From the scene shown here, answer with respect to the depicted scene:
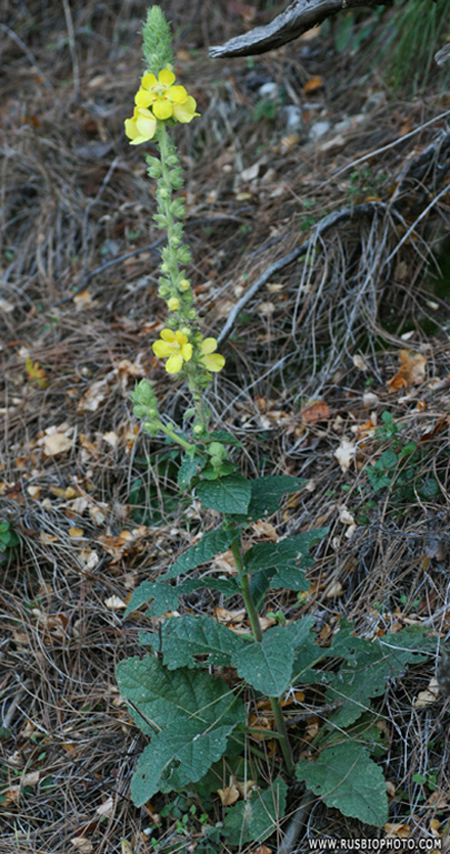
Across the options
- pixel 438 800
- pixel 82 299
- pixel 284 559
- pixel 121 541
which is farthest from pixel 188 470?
pixel 82 299

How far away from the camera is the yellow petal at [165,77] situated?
1619 millimetres

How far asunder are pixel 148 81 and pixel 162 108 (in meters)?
0.07

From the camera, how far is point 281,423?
294cm

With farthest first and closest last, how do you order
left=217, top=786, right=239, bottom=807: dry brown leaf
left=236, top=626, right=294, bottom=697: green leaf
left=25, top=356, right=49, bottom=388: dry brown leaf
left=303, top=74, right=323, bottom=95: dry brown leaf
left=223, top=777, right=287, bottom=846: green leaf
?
1. left=303, top=74, right=323, bottom=95: dry brown leaf
2. left=25, top=356, right=49, bottom=388: dry brown leaf
3. left=217, top=786, right=239, bottom=807: dry brown leaf
4. left=223, top=777, right=287, bottom=846: green leaf
5. left=236, top=626, right=294, bottom=697: green leaf

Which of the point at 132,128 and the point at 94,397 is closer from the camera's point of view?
the point at 132,128

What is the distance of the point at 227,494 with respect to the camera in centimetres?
167

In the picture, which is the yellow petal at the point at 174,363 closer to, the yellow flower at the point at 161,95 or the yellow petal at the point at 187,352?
the yellow petal at the point at 187,352

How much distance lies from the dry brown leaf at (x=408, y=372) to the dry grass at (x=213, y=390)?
41 mm

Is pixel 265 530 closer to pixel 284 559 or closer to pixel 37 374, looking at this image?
pixel 284 559

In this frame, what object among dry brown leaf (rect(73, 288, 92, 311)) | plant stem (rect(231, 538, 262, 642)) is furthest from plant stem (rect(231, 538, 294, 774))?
dry brown leaf (rect(73, 288, 92, 311))

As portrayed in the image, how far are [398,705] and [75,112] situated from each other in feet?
16.2

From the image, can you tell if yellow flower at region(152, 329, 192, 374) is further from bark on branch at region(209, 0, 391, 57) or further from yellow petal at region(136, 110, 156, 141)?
bark on branch at region(209, 0, 391, 57)

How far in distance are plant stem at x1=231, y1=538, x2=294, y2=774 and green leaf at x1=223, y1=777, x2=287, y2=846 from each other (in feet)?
0.31

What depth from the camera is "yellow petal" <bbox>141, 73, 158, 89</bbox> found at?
5.27 feet
